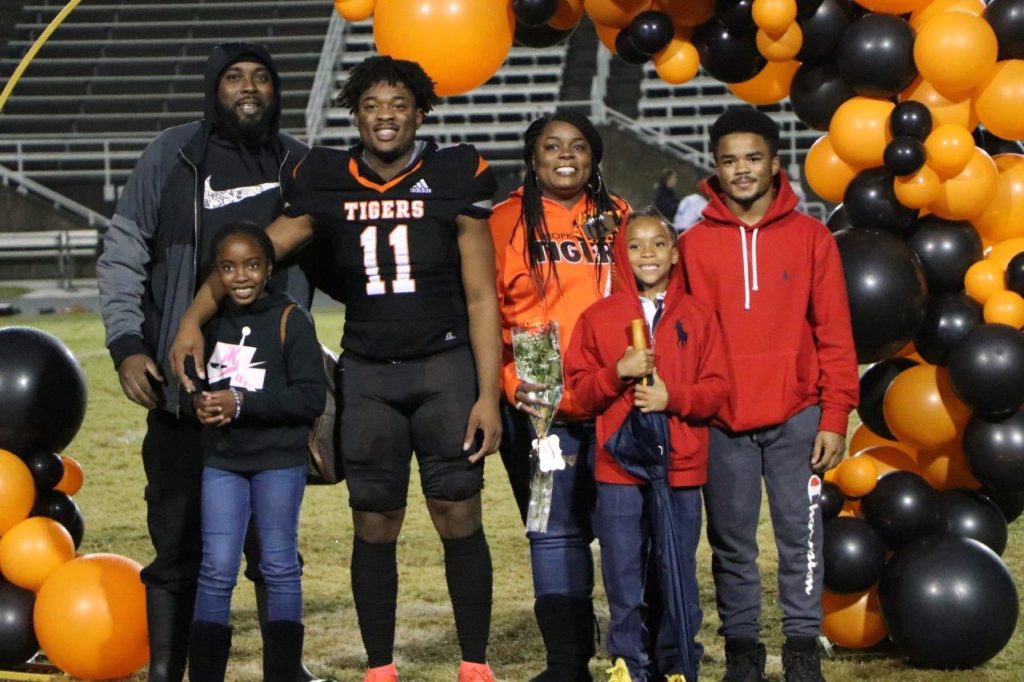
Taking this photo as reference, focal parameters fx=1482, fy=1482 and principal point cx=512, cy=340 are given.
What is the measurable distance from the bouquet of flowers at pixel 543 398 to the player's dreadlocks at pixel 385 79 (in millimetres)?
716

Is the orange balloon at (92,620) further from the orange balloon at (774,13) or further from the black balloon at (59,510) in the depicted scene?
the orange balloon at (774,13)

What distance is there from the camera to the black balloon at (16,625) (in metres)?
4.72

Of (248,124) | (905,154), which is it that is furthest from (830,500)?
(248,124)

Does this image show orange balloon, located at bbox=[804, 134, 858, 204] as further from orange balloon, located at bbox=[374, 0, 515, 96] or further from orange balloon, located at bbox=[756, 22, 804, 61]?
orange balloon, located at bbox=[374, 0, 515, 96]

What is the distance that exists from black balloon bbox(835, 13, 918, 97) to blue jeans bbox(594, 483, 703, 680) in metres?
1.41

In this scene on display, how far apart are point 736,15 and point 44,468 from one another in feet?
8.72

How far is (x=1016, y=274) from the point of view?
14.7 ft

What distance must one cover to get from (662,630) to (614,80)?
21.2 meters

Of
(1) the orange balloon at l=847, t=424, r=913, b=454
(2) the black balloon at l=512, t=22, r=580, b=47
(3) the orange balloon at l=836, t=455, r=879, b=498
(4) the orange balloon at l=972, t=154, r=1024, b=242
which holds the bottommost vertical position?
(3) the orange balloon at l=836, t=455, r=879, b=498

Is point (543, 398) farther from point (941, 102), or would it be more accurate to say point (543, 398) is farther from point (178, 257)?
point (941, 102)

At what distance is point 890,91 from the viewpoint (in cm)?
452

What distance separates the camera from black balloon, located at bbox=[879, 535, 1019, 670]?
14.8 ft

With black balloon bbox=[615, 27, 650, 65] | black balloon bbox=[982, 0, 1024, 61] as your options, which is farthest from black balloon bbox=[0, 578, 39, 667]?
black balloon bbox=[982, 0, 1024, 61]

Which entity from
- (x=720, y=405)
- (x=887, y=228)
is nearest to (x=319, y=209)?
(x=720, y=405)
